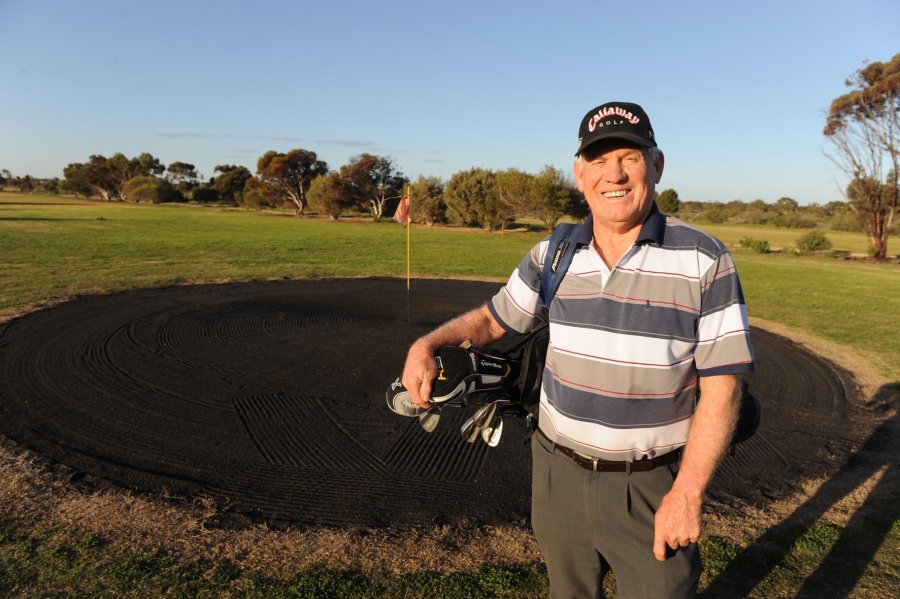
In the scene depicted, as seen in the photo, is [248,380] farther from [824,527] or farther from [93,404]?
[824,527]

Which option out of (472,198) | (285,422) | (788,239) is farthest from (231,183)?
(285,422)

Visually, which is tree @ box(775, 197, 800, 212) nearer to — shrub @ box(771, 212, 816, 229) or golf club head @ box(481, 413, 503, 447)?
shrub @ box(771, 212, 816, 229)

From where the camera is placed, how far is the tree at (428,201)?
53.4 meters

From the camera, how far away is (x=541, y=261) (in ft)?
7.62

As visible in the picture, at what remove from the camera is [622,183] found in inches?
80.4

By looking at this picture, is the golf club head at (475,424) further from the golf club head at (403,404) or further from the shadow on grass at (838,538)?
the shadow on grass at (838,538)

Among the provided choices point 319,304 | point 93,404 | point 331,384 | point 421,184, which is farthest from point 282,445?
point 421,184

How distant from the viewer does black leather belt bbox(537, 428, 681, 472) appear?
6.66 ft

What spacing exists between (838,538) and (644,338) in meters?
3.69

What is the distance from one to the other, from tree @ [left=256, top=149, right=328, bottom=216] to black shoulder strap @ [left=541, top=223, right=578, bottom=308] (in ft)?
222

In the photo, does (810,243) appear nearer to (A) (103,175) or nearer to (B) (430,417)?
(B) (430,417)

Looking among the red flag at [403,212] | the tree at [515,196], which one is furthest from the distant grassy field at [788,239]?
the red flag at [403,212]

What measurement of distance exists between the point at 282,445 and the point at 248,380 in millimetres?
2039

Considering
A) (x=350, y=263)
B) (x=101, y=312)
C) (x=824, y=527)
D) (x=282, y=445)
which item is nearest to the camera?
(x=824, y=527)
